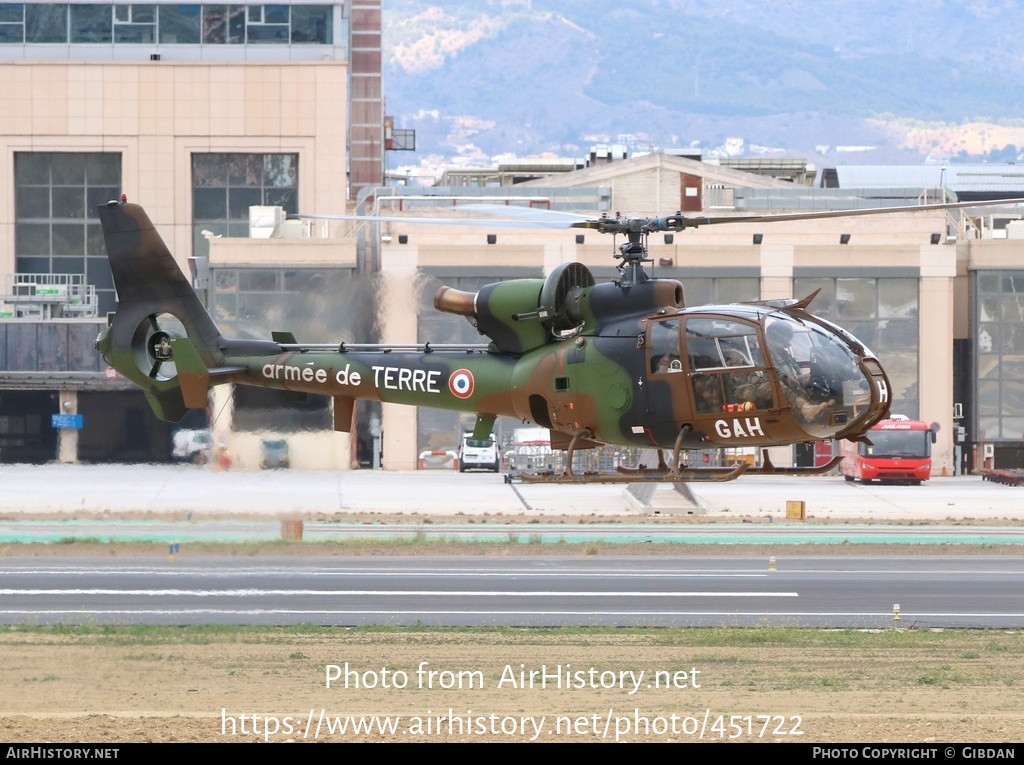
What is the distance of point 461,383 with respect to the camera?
23906 millimetres

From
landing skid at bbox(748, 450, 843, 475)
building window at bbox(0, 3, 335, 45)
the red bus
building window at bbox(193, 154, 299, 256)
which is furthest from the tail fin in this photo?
building window at bbox(0, 3, 335, 45)

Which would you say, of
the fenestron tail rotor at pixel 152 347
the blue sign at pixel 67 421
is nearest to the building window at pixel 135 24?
the blue sign at pixel 67 421

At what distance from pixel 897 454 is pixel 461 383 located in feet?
119

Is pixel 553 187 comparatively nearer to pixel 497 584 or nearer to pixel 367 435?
pixel 367 435

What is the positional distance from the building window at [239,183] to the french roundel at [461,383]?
51.2m

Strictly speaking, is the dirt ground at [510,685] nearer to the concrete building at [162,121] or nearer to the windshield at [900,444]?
the windshield at [900,444]

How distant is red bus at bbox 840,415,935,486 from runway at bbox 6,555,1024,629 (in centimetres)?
1792

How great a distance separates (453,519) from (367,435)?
1412cm

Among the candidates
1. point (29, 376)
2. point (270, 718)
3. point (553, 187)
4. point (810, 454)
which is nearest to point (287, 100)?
point (553, 187)

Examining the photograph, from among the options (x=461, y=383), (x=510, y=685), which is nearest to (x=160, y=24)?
(x=461, y=383)

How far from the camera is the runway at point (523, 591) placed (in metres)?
28.2

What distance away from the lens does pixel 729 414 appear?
21688mm

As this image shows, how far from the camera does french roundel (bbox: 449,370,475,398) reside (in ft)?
78.3

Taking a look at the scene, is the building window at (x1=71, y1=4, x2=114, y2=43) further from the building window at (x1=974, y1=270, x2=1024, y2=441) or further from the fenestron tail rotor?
the fenestron tail rotor
